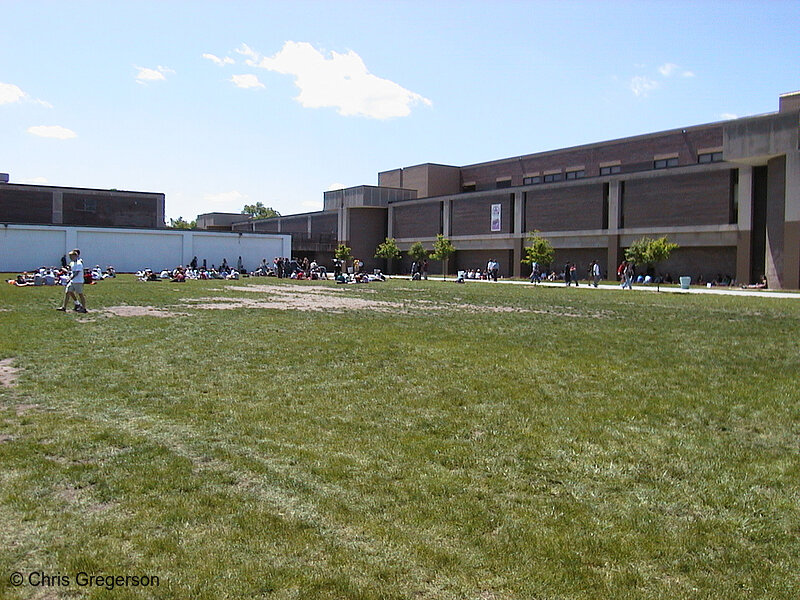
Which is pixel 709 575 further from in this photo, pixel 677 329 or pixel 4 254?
pixel 4 254

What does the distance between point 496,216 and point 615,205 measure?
1532 cm

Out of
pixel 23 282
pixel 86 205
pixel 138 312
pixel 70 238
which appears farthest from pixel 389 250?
pixel 138 312

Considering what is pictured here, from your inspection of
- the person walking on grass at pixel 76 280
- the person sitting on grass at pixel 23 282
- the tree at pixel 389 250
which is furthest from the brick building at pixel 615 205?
the person sitting on grass at pixel 23 282

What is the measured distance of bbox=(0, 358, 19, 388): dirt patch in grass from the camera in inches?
374

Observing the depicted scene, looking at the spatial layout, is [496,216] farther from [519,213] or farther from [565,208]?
[565,208]

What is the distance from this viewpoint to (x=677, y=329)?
16.5m

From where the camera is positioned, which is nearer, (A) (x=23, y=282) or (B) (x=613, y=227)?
(A) (x=23, y=282)

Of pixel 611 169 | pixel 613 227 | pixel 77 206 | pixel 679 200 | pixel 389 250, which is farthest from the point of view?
pixel 389 250

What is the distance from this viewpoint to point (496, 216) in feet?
236

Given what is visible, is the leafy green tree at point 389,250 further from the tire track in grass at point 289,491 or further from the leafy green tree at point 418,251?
the tire track in grass at point 289,491

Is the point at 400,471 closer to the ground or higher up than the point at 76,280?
closer to the ground

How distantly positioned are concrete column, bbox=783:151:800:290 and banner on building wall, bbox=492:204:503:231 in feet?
102

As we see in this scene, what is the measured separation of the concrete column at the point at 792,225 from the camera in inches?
1694

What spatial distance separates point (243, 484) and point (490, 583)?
246cm
